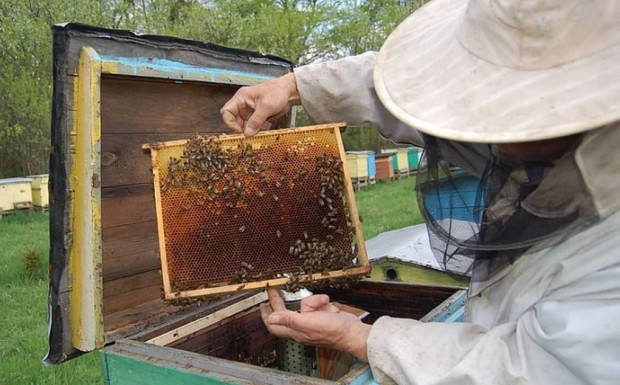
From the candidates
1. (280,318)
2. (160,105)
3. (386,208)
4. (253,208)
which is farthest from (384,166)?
(280,318)

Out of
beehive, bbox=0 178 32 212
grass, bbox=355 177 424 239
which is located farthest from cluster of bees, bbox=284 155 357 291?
beehive, bbox=0 178 32 212

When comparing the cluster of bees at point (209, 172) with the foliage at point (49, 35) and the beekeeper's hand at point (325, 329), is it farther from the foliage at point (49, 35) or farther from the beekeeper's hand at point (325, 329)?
the foliage at point (49, 35)

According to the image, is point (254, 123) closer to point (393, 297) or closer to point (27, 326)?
point (393, 297)

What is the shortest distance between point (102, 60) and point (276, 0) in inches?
1067

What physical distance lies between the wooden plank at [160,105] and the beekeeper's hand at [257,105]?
12.7 inches

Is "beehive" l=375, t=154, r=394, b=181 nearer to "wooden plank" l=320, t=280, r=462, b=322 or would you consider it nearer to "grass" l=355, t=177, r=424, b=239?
"grass" l=355, t=177, r=424, b=239

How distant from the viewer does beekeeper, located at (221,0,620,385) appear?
1161 millimetres

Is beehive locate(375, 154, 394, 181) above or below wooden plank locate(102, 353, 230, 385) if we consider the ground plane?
A: above

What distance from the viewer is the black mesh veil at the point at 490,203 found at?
133cm

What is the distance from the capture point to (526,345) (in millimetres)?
1323

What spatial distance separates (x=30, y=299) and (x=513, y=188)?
5.58 meters

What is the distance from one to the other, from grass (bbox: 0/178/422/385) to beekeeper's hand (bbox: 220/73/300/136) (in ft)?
8.72

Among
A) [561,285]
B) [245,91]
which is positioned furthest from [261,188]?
[561,285]

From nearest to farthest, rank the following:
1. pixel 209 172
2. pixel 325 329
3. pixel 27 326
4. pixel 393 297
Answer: pixel 325 329, pixel 209 172, pixel 393 297, pixel 27 326
